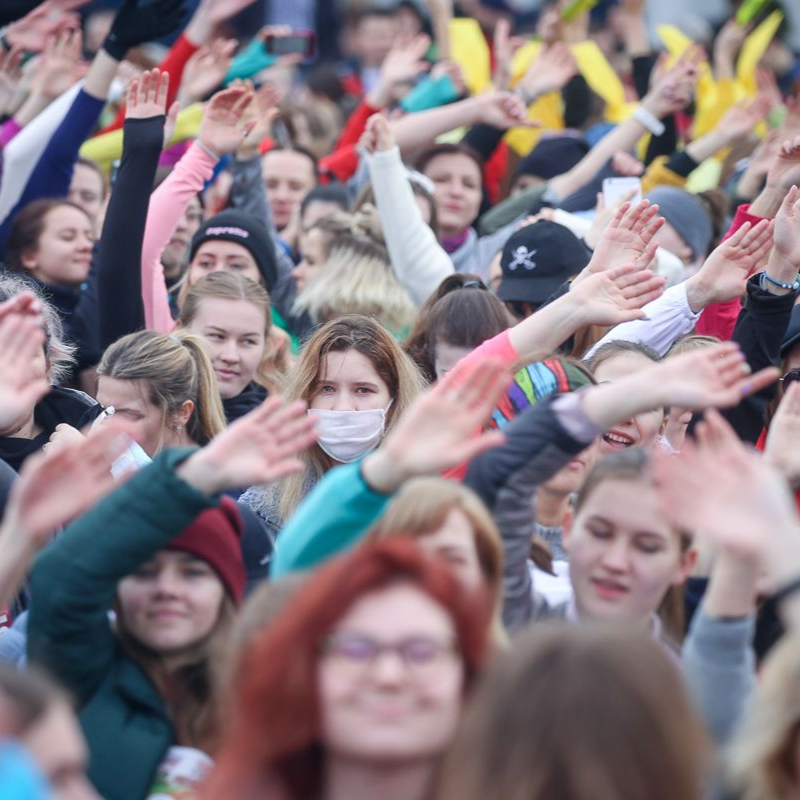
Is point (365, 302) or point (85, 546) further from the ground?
point (365, 302)

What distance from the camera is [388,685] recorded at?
2451mm

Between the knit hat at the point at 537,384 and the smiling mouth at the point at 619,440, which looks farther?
the smiling mouth at the point at 619,440

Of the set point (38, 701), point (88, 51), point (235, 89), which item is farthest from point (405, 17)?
point (38, 701)

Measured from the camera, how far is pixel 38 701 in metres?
2.35

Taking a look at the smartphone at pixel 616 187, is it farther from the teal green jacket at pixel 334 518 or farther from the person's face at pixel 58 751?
the person's face at pixel 58 751

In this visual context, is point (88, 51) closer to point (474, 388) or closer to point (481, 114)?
point (481, 114)

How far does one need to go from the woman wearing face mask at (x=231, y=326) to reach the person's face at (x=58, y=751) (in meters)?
3.25

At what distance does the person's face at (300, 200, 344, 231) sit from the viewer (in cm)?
775

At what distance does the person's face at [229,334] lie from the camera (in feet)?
18.4

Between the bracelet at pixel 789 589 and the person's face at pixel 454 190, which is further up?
the person's face at pixel 454 190

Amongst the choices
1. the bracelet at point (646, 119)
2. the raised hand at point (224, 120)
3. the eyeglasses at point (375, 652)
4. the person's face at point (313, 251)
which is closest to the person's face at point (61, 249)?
the raised hand at point (224, 120)

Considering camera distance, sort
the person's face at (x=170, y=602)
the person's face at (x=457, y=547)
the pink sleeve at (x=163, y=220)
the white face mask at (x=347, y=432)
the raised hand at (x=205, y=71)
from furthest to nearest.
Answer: the raised hand at (x=205, y=71), the pink sleeve at (x=163, y=220), the white face mask at (x=347, y=432), the person's face at (x=170, y=602), the person's face at (x=457, y=547)

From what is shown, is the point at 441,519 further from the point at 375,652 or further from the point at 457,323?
the point at 457,323

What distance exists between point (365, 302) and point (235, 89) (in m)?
1.01
